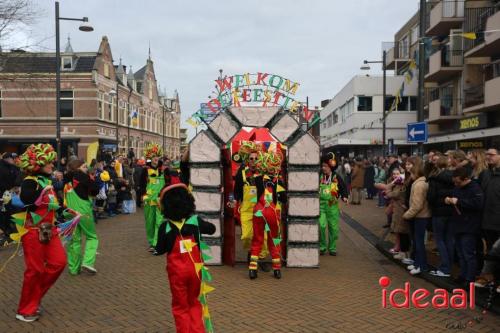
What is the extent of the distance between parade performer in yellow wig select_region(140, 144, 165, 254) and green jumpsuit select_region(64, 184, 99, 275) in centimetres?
146

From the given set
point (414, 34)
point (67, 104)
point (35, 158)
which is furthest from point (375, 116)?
point (35, 158)

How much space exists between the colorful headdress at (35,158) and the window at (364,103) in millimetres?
29064

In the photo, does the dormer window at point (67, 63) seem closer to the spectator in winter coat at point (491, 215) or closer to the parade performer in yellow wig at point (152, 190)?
the parade performer in yellow wig at point (152, 190)

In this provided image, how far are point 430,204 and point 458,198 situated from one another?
670mm

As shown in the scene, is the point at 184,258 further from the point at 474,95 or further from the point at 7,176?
the point at 474,95

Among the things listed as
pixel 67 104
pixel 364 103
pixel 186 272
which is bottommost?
pixel 186 272

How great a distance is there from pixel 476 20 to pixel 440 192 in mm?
19184

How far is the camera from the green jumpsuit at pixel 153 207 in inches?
320

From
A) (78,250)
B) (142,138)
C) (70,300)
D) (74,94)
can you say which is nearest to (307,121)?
(78,250)

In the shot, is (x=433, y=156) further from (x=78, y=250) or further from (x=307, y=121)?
(x=78, y=250)

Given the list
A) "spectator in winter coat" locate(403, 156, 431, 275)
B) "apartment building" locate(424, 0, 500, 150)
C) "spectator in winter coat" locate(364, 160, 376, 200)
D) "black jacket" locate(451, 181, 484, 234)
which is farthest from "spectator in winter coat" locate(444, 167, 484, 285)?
"spectator in winter coat" locate(364, 160, 376, 200)

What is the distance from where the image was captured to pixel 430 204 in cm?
644

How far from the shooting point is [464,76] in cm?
2331

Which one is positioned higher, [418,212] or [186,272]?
[418,212]
